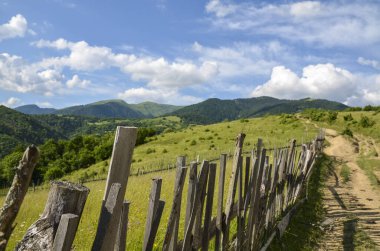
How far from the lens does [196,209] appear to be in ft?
12.6

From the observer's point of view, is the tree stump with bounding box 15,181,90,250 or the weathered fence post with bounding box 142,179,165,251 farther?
the weathered fence post with bounding box 142,179,165,251

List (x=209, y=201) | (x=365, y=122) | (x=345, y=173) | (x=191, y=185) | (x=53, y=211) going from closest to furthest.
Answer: (x=53, y=211), (x=191, y=185), (x=209, y=201), (x=345, y=173), (x=365, y=122)

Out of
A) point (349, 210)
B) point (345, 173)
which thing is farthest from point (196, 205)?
point (345, 173)

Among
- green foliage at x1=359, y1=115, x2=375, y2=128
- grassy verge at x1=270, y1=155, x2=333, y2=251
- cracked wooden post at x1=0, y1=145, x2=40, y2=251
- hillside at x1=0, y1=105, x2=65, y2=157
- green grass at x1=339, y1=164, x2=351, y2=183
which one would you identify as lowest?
hillside at x1=0, y1=105, x2=65, y2=157

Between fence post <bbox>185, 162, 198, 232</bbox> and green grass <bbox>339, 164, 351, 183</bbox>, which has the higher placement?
fence post <bbox>185, 162, 198, 232</bbox>

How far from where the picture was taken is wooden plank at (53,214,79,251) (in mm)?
1705

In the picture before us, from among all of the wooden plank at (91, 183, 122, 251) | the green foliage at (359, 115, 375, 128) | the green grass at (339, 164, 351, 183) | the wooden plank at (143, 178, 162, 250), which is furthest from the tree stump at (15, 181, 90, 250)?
the green foliage at (359, 115, 375, 128)

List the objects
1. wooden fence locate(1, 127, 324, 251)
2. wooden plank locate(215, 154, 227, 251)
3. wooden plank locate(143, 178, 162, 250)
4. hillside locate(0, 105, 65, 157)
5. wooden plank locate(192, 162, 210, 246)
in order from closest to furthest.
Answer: wooden fence locate(1, 127, 324, 251), wooden plank locate(143, 178, 162, 250), wooden plank locate(192, 162, 210, 246), wooden plank locate(215, 154, 227, 251), hillside locate(0, 105, 65, 157)

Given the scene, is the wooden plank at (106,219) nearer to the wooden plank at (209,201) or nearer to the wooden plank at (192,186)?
the wooden plank at (192,186)

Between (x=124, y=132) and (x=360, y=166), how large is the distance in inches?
878

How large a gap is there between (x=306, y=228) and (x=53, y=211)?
821cm

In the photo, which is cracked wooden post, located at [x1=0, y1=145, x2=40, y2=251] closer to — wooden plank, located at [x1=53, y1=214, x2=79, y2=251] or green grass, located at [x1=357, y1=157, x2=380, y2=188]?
wooden plank, located at [x1=53, y1=214, x2=79, y2=251]

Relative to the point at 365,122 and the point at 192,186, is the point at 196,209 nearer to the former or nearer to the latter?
the point at 192,186

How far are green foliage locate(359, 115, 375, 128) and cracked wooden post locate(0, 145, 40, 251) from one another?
41504 mm
